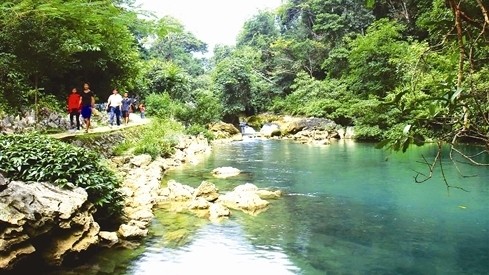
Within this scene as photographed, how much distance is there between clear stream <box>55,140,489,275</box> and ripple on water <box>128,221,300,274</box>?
2 cm

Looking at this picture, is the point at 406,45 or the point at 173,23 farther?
the point at 406,45

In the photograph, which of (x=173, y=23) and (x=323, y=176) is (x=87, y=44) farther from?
(x=323, y=176)

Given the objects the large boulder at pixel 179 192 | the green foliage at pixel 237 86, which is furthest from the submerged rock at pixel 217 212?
the green foliage at pixel 237 86

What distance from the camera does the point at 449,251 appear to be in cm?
754

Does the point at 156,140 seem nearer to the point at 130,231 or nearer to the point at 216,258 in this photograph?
the point at 130,231

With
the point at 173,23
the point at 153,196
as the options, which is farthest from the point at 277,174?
the point at 173,23

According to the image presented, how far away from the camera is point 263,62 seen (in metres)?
46.8

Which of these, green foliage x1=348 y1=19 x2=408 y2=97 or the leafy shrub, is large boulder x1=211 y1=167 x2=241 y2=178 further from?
green foliage x1=348 y1=19 x2=408 y2=97

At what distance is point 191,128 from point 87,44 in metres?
13.9

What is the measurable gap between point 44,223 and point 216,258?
2.90 m

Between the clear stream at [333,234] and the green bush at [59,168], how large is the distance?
1.18 meters

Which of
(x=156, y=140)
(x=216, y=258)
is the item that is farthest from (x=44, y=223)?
(x=156, y=140)

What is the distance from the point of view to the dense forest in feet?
21.5

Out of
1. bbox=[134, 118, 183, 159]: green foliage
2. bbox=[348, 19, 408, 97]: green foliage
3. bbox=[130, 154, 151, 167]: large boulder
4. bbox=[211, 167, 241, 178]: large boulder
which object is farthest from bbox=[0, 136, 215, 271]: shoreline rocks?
bbox=[348, 19, 408, 97]: green foliage
